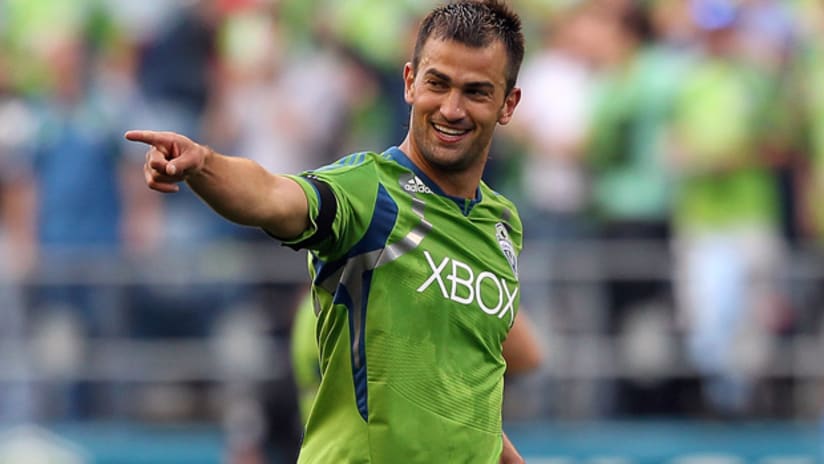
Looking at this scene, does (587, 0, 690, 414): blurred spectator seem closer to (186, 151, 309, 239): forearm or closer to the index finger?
(186, 151, 309, 239): forearm

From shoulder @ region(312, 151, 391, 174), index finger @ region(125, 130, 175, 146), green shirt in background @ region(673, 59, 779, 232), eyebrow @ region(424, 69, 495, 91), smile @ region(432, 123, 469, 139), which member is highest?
green shirt in background @ region(673, 59, 779, 232)

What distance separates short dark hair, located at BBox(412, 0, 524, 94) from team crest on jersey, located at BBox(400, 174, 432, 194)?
304mm

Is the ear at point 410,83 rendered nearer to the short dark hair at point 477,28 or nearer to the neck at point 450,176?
the short dark hair at point 477,28

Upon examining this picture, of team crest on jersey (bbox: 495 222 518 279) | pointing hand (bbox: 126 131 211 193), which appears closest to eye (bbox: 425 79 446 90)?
team crest on jersey (bbox: 495 222 518 279)

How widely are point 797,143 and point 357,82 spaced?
9.96 feet

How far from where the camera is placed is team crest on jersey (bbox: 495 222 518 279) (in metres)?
4.94

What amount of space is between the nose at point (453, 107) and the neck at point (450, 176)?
0.19 m

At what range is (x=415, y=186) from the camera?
4.64 meters

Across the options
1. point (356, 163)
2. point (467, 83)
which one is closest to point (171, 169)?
point (356, 163)

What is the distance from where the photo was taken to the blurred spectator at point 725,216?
35.6 ft

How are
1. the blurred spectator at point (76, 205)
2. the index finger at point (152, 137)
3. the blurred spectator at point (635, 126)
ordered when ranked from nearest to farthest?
the index finger at point (152, 137), the blurred spectator at point (76, 205), the blurred spectator at point (635, 126)

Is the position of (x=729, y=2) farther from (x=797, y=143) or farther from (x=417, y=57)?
(x=417, y=57)

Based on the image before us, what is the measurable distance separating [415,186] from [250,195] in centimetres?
76

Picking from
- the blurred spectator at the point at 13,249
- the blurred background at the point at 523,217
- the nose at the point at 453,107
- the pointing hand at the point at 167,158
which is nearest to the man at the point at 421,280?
the nose at the point at 453,107
